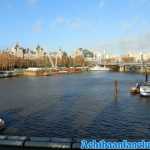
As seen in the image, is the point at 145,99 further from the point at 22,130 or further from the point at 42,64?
the point at 42,64

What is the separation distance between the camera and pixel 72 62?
194 meters

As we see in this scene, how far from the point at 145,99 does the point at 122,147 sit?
25622 mm

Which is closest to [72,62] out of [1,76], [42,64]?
[42,64]

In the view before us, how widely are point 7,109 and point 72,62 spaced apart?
6404 inches

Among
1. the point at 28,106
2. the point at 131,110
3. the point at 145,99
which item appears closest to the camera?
the point at 131,110

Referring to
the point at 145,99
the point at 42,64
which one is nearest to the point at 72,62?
the point at 42,64

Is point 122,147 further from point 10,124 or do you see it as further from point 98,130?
point 10,124

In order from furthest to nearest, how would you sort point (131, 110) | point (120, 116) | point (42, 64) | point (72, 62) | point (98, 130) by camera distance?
1. point (72, 62)
2. point (42, 64)
3. point (131, 110)
4. point (120, 116)
5. point (98, 130)

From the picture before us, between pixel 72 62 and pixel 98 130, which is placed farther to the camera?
pixel 72 62

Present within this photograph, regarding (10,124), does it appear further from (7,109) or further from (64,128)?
(7,109)

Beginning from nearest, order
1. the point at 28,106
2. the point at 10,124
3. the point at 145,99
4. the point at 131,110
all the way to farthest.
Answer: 1. the point at 10,124
2. the point at 131,110
3. the point at 28,106
4. the point at 145,99

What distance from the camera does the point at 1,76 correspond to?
97.0 metres

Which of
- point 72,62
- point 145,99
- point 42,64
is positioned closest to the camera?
point 145,99

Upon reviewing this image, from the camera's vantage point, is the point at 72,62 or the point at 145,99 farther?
the point at 72,62
